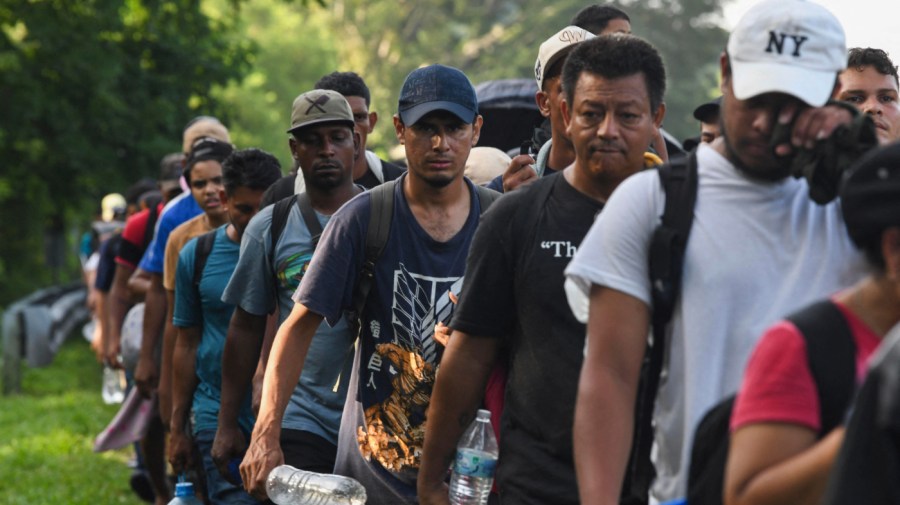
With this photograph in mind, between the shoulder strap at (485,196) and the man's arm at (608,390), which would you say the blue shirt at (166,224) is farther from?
the man's arm at (608,390)

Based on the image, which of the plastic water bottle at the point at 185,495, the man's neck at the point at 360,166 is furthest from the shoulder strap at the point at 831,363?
the plastic water bottle at the point at 185,495

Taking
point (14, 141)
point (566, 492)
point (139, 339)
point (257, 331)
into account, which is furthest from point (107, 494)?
point (14, 141)

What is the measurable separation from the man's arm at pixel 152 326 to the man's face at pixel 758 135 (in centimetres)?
669

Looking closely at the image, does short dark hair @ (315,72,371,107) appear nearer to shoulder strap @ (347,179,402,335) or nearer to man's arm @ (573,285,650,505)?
shoulder strap @ (347,179,402,335)

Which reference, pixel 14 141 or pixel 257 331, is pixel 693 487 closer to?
pixel 257 331

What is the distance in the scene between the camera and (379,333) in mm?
6023

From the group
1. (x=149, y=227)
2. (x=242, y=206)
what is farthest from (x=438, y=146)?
(x=149, y=227)

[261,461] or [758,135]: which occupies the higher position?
[758,135]

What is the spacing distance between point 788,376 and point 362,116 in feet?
17.7

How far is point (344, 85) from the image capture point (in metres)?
8.62

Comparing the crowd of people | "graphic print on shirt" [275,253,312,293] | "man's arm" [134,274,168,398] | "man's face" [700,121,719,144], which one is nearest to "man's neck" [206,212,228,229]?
"man's arm" [134,274,168,398]

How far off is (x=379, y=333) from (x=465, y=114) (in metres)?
0.82

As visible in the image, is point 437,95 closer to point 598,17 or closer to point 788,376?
point 598,17

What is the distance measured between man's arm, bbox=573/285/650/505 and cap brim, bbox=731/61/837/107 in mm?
550
